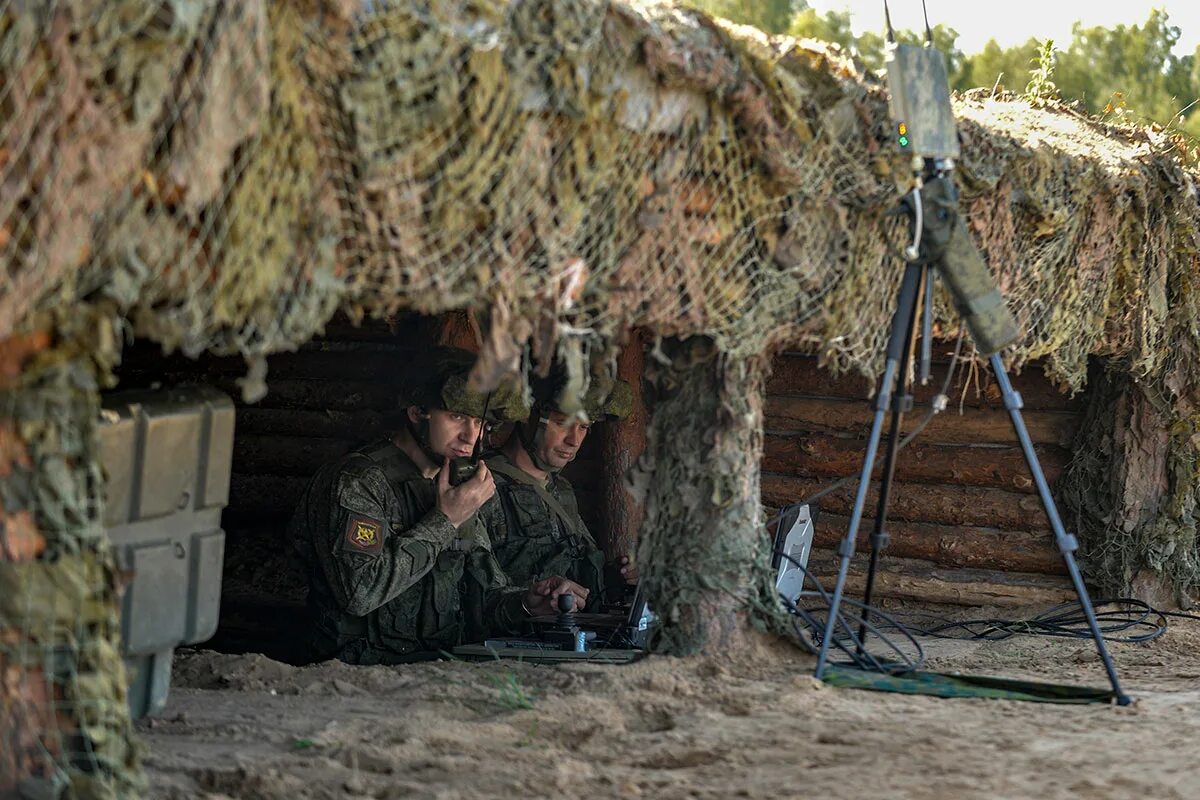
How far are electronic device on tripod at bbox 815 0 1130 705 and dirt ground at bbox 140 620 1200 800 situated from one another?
376 millimetres

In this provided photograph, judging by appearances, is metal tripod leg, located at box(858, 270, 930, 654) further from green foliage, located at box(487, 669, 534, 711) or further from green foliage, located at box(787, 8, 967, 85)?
green foliage, located at box(787, 8, 967, 85)

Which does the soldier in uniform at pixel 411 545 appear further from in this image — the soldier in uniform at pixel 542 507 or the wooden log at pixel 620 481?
the wooden log at pixel 620 481

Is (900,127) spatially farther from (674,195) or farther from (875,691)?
(875,691)

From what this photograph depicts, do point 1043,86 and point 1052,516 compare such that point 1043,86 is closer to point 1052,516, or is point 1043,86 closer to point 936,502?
point 936,502

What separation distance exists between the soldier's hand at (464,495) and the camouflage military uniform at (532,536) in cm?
65

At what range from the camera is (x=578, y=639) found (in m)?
5.86

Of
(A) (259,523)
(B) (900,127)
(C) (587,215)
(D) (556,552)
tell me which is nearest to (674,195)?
(C) (587,215)

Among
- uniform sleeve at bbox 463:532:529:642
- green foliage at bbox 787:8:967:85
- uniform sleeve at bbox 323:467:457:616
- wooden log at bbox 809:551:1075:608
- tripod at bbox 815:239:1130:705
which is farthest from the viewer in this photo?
green foliage at bbox 787:8:967:85

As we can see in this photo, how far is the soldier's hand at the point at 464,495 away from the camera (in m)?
6.42

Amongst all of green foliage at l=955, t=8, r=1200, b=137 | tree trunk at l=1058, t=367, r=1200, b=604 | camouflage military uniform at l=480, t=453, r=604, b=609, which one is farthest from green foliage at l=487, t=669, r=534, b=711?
green foliage at l=955, t=8, r=1200, b=137

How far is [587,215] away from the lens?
4.25m

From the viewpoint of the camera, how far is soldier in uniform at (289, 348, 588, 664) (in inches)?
246

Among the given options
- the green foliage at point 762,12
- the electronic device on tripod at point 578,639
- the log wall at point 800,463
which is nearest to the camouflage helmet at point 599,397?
the log wall at point 800,463

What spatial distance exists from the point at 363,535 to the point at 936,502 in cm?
338
